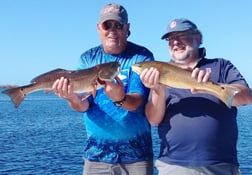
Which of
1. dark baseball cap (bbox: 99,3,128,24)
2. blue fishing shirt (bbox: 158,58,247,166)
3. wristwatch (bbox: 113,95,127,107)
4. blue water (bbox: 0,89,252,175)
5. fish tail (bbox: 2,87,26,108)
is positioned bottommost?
blue water (bbox: 0,89,252,175)

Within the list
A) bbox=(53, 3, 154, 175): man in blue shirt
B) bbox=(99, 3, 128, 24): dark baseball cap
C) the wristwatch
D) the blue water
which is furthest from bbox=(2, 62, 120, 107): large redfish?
the blue water

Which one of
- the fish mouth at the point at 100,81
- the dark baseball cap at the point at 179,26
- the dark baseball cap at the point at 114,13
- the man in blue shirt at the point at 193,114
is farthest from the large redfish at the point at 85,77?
the dark baseball cap at the point at 179,26

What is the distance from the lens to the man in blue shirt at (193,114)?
17.3 ft

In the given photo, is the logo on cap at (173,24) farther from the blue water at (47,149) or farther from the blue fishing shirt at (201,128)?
the blue water at (47,149)

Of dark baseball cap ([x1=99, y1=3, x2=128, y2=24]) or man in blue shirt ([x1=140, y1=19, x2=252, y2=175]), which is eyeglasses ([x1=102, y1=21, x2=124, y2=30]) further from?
man in blue shirt ([x1=140, y1=19, x2=252, y2=175])

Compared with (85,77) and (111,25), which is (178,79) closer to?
(111,25)

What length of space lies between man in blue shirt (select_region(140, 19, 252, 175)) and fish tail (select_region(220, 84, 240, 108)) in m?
0.15

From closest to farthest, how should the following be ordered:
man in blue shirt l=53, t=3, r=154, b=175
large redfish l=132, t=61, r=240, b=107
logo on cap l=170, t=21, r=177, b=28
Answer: large redfish l=132, t=61, r=240, b=107 → logo on cap l=170, t=21, r=177, b=28 → man in blue shirt l=53, t=3, r=154, b=175

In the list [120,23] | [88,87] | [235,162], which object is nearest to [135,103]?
[88,87]

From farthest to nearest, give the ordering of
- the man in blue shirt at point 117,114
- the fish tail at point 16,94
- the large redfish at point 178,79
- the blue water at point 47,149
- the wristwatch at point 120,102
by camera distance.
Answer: the blue water at point 47,149 < the fish tail at point 16,94 < the man in blue shirt at point 117,114 < the wristwatch at point 120,102 < the large redfish at point 178,79

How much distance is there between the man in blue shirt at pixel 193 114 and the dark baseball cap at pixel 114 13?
71 centimetres

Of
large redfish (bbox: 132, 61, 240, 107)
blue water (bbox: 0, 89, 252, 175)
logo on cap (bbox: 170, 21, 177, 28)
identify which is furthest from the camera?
blue water (bbox: 0, 89, 252, 175)

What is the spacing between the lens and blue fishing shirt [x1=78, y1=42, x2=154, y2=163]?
5812 millimetres

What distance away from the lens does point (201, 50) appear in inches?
229
